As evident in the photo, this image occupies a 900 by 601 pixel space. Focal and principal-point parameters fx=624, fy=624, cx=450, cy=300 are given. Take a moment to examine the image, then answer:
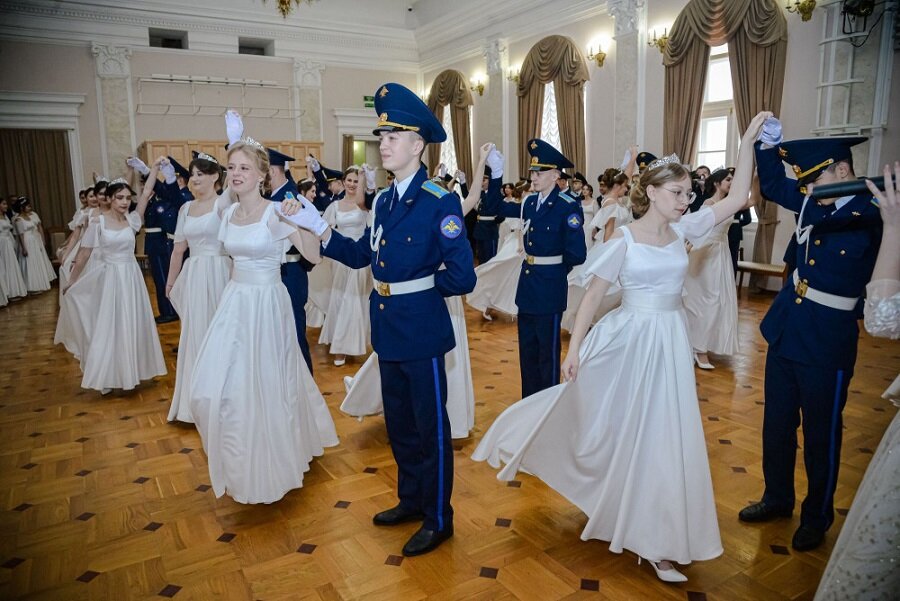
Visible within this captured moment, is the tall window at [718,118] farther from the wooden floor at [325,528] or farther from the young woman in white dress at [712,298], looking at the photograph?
the wooden floor at [325,528]

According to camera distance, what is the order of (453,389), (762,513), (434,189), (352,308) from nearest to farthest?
(434,189), (762,513), (453,389), (352,308)

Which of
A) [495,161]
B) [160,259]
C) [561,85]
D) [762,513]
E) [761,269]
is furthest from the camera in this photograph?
[561,85]

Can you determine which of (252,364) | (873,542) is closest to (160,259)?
(252,364)

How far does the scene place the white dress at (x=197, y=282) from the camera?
4293 millimetres

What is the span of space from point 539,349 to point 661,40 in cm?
807

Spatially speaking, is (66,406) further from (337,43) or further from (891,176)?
(337,43)

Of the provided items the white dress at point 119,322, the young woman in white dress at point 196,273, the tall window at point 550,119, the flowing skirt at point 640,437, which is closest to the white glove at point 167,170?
the white dress at point 119,322

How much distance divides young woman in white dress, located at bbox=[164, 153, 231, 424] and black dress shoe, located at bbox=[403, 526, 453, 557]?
220 centimetres

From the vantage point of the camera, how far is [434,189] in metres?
2.62

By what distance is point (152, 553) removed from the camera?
2857 mm

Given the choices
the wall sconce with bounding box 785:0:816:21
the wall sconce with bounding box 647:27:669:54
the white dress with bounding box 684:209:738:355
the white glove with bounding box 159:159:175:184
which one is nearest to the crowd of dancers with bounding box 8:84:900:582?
the white glove with bounding box 159:159:175:184

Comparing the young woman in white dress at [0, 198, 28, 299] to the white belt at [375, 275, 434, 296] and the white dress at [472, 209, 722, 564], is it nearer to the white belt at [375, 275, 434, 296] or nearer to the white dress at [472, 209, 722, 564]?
the white belt at [375, 275, 434, 296]

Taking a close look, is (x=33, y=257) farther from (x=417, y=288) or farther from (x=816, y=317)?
(x=816, y=317)

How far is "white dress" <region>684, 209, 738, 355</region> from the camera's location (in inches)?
220
